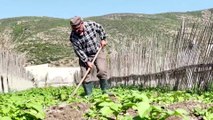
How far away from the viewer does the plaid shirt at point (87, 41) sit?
1073 centimetres

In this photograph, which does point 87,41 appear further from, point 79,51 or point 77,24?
point 77,24

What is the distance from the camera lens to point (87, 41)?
10.8m

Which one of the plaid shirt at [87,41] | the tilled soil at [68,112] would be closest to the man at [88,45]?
the plaid shirt at [87,41]

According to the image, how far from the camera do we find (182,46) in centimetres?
1172

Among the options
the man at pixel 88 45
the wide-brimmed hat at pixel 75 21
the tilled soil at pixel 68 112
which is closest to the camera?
the tilled soil at pixel 68 112

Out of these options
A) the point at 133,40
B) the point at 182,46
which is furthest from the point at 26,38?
the point at 182,46

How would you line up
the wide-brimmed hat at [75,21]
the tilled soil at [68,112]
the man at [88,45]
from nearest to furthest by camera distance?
1. the tilled soil at [68,112]
2. the wide-brimmed hat at [75,21]
3. the man at [88,45]

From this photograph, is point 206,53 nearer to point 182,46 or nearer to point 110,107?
point 182,46

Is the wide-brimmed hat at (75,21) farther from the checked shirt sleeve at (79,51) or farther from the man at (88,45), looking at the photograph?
the checked shirt sleeve at (79,51)

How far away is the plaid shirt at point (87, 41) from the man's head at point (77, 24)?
0.15 metres

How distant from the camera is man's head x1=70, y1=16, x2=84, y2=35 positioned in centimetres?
1017

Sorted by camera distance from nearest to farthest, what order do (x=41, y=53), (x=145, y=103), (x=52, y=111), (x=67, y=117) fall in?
(x=145, y=103)
(x=67, y=117)
(x=52, y=111)
(x=41, y=53)

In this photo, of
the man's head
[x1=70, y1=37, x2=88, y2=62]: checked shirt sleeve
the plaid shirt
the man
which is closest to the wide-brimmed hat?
the man's head

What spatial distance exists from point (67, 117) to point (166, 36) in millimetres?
7538
